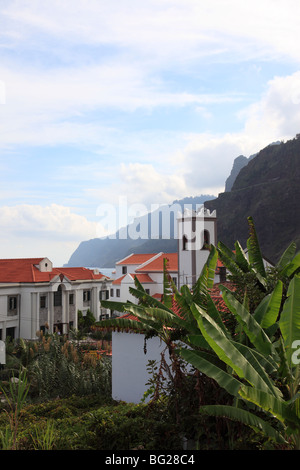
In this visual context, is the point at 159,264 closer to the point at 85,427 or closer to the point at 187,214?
the point at 187,214

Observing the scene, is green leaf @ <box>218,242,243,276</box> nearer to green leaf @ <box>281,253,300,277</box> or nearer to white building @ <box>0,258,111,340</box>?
green leaf @ <box>281,253,300,277</box>

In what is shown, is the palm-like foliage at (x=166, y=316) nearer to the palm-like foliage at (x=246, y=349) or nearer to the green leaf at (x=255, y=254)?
the palm-like foliage at (x=246, y=349)

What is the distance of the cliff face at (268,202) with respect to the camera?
332ft

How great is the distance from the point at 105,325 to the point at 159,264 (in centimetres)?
4178

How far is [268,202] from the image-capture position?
Result: 10725cm

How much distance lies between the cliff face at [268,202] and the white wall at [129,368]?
80.4m

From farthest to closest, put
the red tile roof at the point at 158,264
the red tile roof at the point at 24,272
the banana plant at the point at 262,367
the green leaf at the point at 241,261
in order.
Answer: the red tile roof at the point at 158,264, the red tile roof at the point at 24,272, the green leaf at the point at 241,261, the banana plant at the point at 262,367

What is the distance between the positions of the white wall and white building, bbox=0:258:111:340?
2390 centimetres

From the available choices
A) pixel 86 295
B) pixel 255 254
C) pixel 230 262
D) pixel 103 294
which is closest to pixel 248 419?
pixel 230 262

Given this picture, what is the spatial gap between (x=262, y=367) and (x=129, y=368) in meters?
9.53

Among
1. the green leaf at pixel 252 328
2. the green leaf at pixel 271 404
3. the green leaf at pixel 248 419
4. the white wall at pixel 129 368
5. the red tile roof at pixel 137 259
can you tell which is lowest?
the white wall at pixel 129 368

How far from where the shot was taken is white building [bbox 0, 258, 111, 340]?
1609 inches

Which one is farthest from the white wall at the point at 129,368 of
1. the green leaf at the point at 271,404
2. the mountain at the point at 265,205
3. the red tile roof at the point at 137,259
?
the mountain at the point at 265,205
